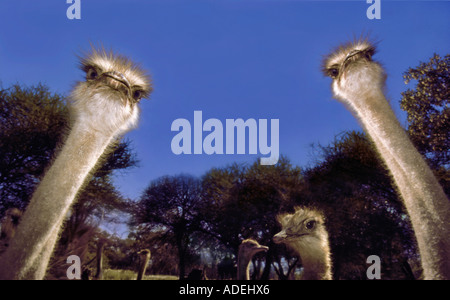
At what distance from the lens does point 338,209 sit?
6.85 m

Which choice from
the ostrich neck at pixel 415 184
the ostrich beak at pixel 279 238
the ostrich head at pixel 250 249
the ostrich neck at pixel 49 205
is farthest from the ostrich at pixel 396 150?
the ostrich neck at pixel 49 205

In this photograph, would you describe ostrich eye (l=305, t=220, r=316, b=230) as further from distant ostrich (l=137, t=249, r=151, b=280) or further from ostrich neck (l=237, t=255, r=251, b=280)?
distant ostrich (l=137, t=249, r=151, b=280)

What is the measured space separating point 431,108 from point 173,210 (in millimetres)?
5137

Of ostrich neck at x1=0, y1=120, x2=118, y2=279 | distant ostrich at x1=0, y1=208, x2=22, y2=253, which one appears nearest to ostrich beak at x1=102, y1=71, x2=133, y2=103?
ostrich neck at x1=0, y1=120, x2=118, y2=279

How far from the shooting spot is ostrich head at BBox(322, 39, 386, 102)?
2.93 m

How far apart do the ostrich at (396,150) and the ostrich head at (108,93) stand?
75.1 inches

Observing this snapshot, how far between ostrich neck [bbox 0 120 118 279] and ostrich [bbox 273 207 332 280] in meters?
2.05

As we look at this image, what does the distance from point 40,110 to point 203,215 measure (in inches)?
160

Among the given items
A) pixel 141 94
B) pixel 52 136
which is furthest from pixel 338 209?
pixel 52 136

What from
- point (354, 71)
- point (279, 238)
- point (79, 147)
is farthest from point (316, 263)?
point (79, 147)

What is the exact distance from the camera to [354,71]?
9.91 feet

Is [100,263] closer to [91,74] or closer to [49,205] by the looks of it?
[49,205]

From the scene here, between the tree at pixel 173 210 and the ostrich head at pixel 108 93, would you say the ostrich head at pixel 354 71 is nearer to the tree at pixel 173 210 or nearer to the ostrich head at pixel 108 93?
the ostrich head at pixel 108 93
